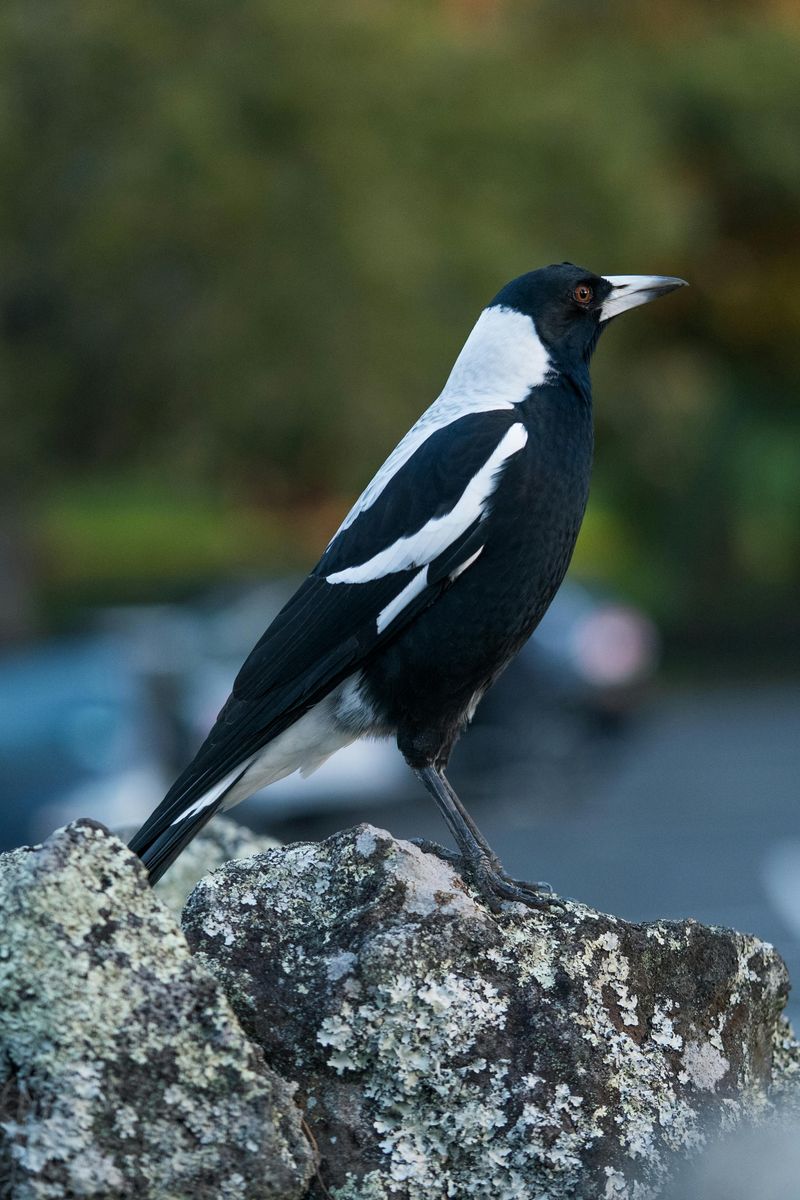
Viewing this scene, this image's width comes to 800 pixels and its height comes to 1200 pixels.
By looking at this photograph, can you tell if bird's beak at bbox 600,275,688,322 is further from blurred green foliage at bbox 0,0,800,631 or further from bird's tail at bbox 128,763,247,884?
blurred green foliage at bbox 0,0,800,631

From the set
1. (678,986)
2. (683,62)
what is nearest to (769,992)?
(678,986)

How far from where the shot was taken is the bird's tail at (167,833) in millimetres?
2832

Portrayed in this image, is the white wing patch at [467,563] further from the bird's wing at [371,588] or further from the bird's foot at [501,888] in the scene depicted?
the bird's foot at [501,888]

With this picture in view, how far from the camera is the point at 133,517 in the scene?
27.5m

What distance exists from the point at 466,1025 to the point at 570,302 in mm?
1861

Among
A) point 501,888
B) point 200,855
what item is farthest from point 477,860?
point 200,855

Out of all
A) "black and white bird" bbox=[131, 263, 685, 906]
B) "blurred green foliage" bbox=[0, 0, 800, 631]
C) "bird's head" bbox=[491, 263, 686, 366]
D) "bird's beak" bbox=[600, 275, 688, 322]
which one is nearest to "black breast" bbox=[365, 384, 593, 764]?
"black and white bird" bbox=[131, 263, 685, 906]

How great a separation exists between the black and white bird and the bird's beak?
1.55ft

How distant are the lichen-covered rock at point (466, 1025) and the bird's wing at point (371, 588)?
2.56 feet

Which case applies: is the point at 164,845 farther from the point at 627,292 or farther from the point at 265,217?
the point at 265,217

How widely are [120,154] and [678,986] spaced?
1207cm

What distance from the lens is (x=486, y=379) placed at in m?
3.43

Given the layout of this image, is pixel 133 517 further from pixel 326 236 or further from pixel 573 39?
pixel 326 236

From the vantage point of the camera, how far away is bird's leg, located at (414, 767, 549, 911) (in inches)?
99.4
